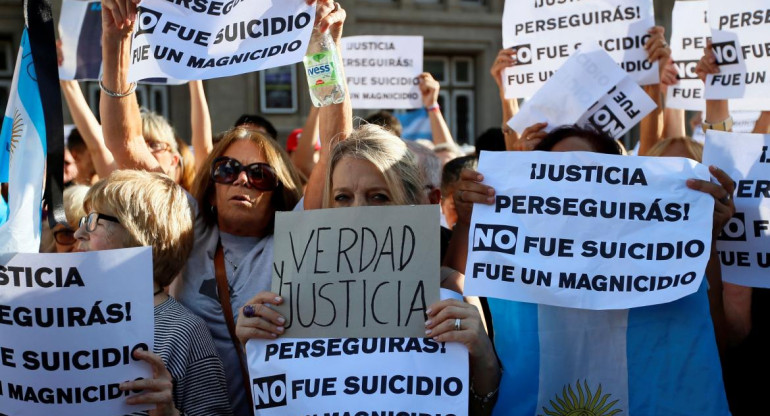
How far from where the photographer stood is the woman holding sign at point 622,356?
8.01 ft

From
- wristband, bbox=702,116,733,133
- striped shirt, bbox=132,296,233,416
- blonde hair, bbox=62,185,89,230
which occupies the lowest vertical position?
striped shirt, bbox=132,296,233,416

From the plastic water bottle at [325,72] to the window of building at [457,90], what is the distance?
14905mm

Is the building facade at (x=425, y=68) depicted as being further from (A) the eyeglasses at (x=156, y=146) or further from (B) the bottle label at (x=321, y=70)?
(B) the bottle label at (x=321, y=70)

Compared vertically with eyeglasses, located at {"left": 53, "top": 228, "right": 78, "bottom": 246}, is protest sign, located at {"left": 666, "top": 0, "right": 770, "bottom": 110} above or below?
above

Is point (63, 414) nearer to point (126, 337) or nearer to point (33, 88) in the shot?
point (126, 337)

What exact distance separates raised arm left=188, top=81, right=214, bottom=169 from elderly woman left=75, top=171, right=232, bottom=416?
1.63m

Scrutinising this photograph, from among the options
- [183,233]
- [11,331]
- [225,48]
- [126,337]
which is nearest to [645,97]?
[225,48]

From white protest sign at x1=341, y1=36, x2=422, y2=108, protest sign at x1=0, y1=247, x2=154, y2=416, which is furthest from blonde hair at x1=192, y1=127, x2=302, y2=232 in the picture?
white protest sign at x1=341, y1=36, x2=422, y2=108

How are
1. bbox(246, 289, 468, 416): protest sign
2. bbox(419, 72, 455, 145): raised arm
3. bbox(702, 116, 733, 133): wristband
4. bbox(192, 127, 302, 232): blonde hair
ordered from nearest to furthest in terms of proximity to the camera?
bbox(246, 289, 468, 416): protest sign < bbox(192, 127, 302, 232): blonde hair < bbox(702, 116, 733, 133): wristband < bbox(419, 72, 455, 145): raised arm

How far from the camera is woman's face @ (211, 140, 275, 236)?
3.08 m

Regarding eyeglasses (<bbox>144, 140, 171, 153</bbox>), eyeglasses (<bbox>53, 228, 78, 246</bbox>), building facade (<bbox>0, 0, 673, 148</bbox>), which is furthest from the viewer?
building facade (<bbox>0, 0, 673, 148</bbox>)

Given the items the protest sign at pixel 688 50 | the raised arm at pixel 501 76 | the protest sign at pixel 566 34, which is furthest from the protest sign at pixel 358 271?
the protest sign at pixel 688 50

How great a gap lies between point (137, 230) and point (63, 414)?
0.62 meters

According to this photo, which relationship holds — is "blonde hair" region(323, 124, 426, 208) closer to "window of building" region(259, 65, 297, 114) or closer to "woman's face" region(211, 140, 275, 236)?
"woman's face" region(211, 140, 275, 236)
